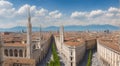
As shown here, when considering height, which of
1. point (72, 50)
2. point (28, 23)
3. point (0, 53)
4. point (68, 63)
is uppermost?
point (28, 23)

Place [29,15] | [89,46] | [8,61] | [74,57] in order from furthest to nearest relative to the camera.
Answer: [89,46], [74,57], [29,15], [8,61]

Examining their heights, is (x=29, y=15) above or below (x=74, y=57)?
above

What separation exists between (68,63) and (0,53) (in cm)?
3666

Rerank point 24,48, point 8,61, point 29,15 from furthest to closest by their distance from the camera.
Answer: point 24,48
point 29,15
point 8,61

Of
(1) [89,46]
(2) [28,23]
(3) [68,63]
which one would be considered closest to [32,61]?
(2) [28,23]

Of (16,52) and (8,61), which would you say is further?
(16,52)

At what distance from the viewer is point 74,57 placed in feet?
176

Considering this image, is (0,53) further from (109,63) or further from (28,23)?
(109,63)

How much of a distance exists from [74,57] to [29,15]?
1665 cm

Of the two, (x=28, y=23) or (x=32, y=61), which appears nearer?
(x=32, y=61)

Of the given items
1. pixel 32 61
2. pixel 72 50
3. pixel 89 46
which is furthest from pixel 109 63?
pixel 89 46

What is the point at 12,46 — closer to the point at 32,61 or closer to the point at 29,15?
the point at 29,15

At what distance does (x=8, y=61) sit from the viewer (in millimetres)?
39531

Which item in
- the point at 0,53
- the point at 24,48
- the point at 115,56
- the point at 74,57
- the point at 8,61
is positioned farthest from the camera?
→ the point at 24,48
